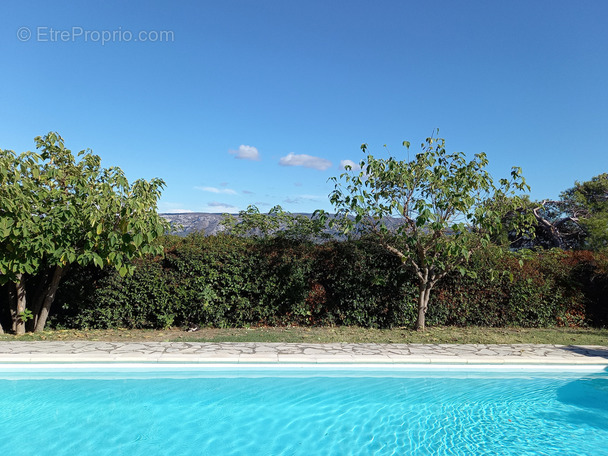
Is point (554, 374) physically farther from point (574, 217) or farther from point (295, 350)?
point (574, 217)

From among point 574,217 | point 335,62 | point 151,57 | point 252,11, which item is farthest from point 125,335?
point 574,217

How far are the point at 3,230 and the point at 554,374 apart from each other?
9.22 m

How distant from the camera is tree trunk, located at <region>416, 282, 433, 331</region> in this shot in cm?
916

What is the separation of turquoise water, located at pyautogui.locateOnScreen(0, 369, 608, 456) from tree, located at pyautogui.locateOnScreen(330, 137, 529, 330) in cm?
272

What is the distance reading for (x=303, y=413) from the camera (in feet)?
18.3

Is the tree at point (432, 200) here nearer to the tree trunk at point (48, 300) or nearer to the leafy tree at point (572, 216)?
the tree trunk at point (48, 300)

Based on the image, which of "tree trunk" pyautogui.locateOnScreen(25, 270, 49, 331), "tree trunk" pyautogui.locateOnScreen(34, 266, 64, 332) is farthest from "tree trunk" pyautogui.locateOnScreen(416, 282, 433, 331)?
"tree trunk" pyautogui.locateOnScreen(25, 270, 49, 331)

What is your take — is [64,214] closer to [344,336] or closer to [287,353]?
[287,353]

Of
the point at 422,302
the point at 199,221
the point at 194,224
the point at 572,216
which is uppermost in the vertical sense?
the point at 572,216

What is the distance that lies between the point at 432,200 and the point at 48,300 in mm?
8096

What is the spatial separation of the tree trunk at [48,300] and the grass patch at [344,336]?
0.31m

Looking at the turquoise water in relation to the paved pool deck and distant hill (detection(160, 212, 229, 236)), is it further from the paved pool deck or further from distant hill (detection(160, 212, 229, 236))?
distant hill (detection(160, 212, 229, 236))

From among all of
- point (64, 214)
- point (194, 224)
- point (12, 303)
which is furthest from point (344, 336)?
point (12, 303)

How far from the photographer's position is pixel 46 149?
824 cm
